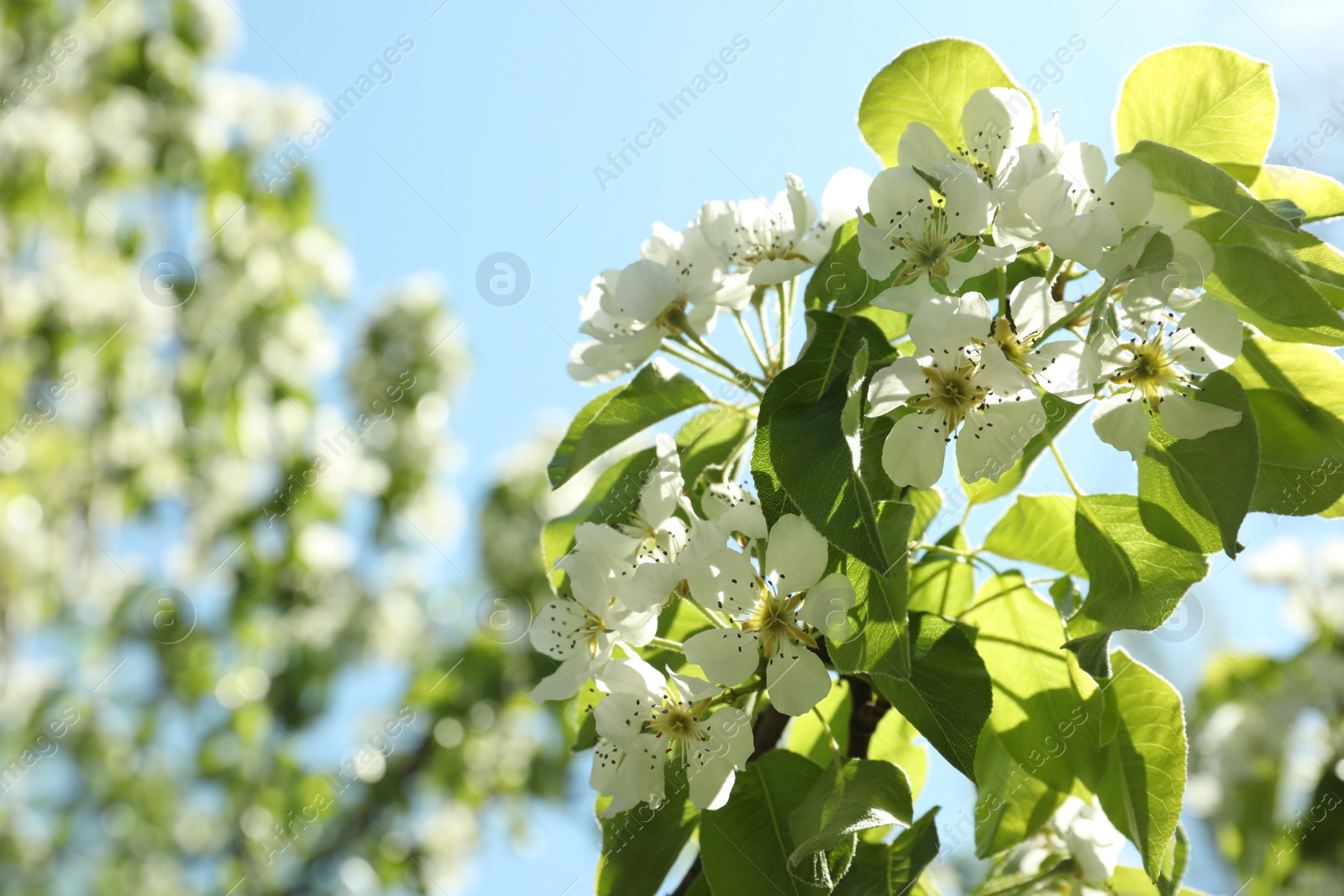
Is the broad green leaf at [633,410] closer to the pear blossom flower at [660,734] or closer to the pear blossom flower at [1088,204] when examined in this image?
the pear blossom flower at [660,734]

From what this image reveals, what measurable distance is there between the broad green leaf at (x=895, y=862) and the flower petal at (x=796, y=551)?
0.19m

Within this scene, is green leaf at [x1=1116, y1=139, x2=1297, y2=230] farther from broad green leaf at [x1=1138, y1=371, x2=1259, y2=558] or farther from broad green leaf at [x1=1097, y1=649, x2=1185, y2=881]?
broad green leaf at [x1=1097, y1=649, x2=1185, y2=881]

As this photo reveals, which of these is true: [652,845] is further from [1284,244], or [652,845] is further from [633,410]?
[1284,244]

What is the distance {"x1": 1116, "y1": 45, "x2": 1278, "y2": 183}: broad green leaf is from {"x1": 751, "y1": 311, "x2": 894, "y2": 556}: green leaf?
0.96 feet

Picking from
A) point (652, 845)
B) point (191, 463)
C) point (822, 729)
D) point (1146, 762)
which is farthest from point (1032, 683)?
point (191, 463)

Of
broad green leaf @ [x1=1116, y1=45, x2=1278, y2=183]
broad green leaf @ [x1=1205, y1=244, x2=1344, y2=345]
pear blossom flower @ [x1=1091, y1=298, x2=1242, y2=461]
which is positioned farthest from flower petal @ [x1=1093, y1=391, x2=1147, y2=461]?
broad green leaf @ [x1=1116, y1=45, x2=1278, y2=183]

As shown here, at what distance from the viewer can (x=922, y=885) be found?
2.56 feet

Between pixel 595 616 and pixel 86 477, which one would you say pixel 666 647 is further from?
pixel 86 477

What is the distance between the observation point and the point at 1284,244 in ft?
2.18

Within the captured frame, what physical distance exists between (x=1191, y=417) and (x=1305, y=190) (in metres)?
0.25

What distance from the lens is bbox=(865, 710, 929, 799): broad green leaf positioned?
0.86 metres

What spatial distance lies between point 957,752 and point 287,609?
3776 millimetres

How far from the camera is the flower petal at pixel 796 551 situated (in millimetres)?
615

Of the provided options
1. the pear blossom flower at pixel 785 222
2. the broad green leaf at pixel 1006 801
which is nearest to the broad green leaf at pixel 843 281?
the pear blossom flower at pixel 785 222
